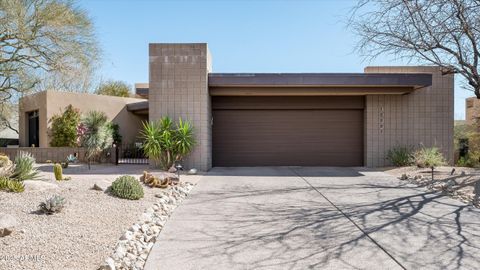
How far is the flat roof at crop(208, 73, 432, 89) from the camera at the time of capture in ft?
39.1

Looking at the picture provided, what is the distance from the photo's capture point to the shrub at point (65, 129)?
604 inches

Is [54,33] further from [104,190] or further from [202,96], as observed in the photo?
[104,190]

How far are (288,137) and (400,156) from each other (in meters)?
4.27

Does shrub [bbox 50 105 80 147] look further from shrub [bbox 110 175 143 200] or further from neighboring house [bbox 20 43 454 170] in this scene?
shrub [bbox 110 175 143 200]

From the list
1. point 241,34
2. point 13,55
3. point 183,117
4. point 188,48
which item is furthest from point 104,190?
point 13,55

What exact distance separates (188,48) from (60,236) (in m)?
8.57

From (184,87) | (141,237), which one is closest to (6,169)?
(141,237)

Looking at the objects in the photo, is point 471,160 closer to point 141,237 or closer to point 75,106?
point 141,237

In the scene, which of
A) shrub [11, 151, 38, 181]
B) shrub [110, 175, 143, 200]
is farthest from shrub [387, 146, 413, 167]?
shrub [11, 151, 38, 181]

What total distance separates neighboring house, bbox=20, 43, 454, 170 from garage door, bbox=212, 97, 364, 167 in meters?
0.04

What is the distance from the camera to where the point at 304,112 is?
13.8 metres

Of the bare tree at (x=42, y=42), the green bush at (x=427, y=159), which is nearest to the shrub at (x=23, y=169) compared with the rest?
the bare tree at (x=42, y=42)

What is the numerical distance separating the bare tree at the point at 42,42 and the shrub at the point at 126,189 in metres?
7.72

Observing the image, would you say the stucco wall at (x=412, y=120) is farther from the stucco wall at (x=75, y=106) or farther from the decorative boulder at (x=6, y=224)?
the stucco wall at (x=75, y=106)
